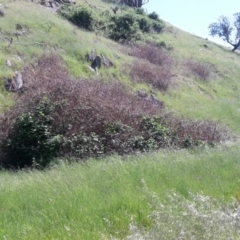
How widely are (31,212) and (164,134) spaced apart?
6.86m

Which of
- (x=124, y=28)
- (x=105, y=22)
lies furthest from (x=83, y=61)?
(x=124, y=28)

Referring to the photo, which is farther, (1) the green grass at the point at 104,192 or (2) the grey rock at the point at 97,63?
(2) the grey rock at the point at 97,63

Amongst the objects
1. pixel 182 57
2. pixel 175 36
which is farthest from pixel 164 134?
pixel 175 36

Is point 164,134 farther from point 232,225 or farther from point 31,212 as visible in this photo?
point 232,225

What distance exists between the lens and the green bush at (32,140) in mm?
11594

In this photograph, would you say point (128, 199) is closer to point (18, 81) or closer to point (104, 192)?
point (104, 192)

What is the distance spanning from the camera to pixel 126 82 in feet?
68.1

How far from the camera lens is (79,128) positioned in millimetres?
Answer: 12047

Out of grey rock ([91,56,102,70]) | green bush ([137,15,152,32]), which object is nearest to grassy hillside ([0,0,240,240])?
grey rock ([91,56,102,70])

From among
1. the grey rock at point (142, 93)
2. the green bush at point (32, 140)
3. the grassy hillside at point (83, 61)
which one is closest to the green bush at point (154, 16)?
the grassy hillside at point (83, 61)

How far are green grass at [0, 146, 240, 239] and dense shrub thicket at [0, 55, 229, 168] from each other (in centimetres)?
241

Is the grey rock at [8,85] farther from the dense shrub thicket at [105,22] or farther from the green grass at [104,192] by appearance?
the dense shrub thicket at [105,22]

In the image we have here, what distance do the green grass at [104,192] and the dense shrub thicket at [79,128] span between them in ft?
7.92

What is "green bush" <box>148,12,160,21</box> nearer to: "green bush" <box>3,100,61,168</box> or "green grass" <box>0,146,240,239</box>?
"green bush" <box>3,100,61,168</box>
